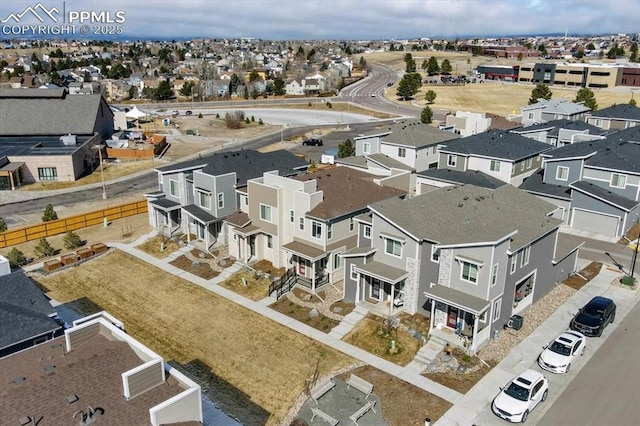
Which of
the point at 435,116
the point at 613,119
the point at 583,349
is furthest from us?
the point at 435,116

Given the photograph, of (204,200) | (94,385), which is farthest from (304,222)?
(94,385)

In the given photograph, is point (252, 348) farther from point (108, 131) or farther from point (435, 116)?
point (435, 116)

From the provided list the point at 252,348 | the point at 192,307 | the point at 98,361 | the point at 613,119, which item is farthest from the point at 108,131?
the point at 613,119

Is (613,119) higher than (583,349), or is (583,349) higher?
(613,119)

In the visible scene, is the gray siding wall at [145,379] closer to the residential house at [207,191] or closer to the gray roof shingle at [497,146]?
the residential house at [207,191]

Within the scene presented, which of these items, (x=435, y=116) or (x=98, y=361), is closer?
(x=98, y=361)

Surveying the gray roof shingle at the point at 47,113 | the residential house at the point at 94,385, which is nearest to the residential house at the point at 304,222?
the residential house at the point at 94,385
